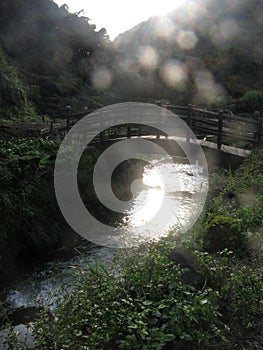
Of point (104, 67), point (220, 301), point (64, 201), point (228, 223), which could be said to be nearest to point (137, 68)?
point (104, 67)

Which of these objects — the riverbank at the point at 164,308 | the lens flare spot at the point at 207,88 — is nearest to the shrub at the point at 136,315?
the riverbank at the point at 164,308

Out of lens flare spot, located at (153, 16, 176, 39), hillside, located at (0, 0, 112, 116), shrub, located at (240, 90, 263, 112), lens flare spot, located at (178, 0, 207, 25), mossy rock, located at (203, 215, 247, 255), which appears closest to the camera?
mossy rock, located at (203, 215, 247, 255)

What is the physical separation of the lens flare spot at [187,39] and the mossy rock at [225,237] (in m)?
33.6

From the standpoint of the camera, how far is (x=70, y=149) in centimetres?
1117

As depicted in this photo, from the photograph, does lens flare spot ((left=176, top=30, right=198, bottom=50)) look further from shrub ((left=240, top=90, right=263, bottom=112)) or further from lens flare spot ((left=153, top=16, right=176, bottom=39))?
shrub ((left=240, top=90, right=263, bottom=112))

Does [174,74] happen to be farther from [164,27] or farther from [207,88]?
[164,27]

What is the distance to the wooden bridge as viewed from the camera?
12352 mm

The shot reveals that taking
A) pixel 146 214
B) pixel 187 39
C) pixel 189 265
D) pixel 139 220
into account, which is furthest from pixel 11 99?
pixel 187 39

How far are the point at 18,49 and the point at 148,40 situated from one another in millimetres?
16160

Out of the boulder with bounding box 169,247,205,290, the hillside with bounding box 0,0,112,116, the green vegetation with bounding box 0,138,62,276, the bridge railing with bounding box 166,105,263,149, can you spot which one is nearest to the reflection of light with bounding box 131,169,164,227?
the green vegetation with bounding box 0,138,62,276

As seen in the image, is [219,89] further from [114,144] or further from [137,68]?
[114,144]

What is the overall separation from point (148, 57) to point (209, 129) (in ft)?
69.7

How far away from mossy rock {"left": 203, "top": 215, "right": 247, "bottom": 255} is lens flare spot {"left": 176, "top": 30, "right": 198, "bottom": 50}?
110 ft

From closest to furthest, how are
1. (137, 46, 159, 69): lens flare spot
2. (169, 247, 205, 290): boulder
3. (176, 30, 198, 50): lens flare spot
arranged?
1. (169, 247, 205, 290): boulder
2. (137, 46, 159, 69): lens flare spot
3. (176, 30, 198, 50): lens flare spot
